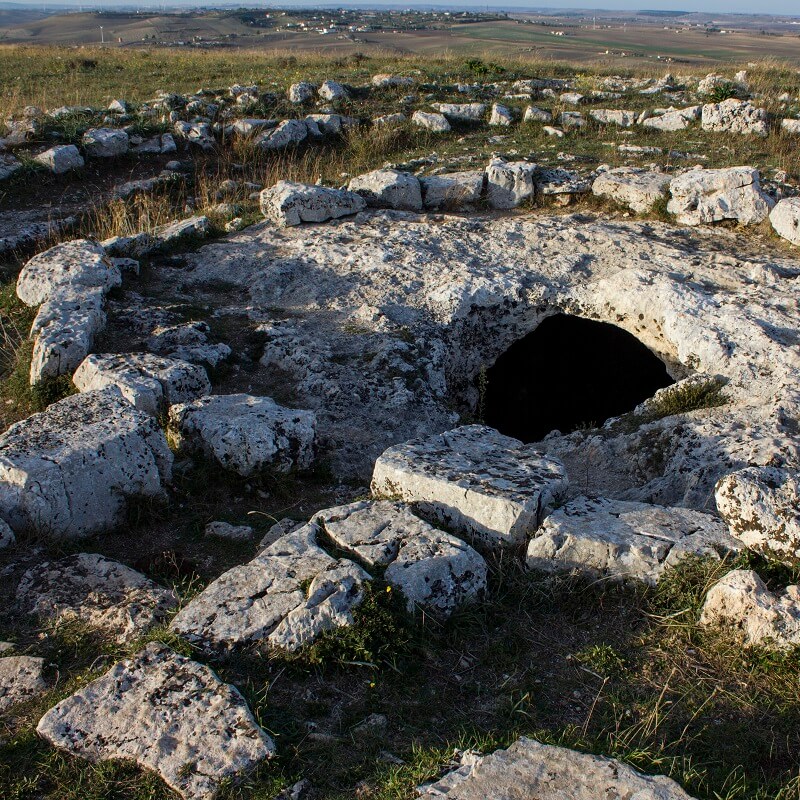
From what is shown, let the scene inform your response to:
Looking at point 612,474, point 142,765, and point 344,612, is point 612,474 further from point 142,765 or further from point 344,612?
point 142,765

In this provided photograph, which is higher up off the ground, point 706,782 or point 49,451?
point 49,451

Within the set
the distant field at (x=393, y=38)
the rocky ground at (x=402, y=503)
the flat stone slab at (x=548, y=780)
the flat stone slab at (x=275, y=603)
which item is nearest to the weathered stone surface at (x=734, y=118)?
the rocky ground at (x=402, y=503)

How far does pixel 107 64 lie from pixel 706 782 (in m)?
24.9

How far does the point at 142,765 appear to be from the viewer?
3.01 metres

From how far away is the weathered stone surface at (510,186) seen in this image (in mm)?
10391

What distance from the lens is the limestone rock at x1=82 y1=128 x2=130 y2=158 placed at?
45.6ft

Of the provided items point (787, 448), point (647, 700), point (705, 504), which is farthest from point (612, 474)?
point (647, 700)

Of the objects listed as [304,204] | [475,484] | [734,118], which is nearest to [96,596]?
[475,484]

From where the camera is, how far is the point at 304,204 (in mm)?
9555

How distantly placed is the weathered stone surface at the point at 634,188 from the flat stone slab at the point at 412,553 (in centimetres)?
711

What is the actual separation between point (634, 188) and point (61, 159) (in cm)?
1033

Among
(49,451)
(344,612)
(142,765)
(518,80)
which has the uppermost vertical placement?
(518,80)

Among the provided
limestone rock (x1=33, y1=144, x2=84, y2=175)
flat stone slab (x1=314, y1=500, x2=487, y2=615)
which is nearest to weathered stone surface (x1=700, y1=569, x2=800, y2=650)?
flat stone slab (x1=314, y1=500, x2=487, y2=615)

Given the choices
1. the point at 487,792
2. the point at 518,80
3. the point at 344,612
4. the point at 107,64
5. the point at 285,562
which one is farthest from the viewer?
the point at 107,64
